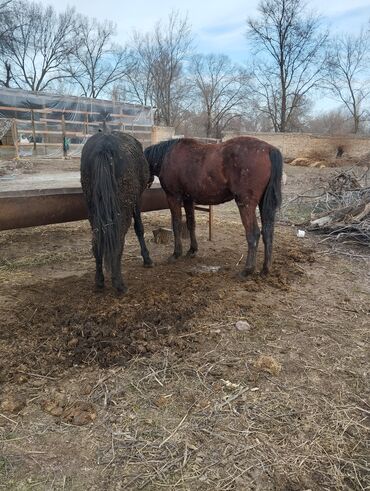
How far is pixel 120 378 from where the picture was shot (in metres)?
2.57

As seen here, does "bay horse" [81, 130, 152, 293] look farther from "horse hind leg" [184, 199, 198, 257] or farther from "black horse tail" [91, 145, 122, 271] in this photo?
"horse hind leg" [184, 199, 198, 257]

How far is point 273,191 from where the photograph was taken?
4.38 metres

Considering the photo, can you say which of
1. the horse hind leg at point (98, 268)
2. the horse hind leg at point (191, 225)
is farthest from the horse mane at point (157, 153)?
the horse hind leg at point (98, 268)

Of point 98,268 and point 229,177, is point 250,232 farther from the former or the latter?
point 98,268

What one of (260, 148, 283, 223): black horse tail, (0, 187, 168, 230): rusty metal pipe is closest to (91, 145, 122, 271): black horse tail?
(0, 187, 168, 230): rusty metal pipe

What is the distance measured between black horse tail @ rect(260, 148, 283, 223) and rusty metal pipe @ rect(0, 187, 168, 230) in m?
2.16

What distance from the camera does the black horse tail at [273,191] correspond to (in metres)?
4.26

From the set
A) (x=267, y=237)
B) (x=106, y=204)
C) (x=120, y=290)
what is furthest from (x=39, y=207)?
(x=267, y=237)

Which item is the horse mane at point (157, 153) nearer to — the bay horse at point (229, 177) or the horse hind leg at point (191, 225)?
the bay horse at point (229, 177)

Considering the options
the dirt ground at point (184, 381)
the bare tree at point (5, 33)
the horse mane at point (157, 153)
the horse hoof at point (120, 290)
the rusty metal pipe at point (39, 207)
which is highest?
the bare tree at point (5, 33)

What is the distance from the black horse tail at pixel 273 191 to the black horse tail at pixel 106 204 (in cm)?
180

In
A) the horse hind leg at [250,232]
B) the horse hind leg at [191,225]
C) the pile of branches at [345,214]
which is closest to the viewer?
the horse hind leg at [250,232]

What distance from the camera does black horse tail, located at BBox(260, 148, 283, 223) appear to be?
4258 millimetres

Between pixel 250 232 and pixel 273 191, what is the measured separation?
543mm
